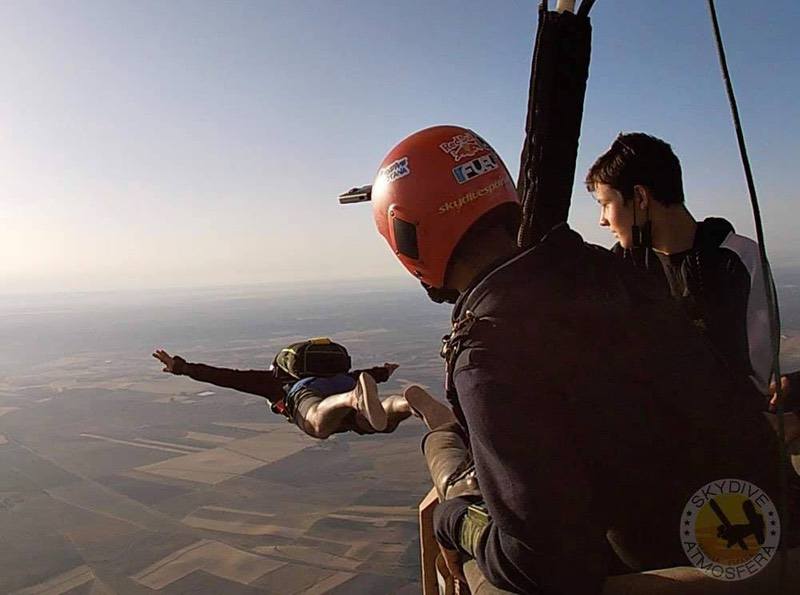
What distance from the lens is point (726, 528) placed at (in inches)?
52.6

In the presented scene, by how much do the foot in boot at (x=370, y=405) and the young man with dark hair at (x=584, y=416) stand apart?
1320 millimetres

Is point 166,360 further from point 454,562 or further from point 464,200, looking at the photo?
point 464,200

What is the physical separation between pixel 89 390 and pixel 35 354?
2573 inches

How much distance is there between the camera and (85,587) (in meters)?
42.8

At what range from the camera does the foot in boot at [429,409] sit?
2.21 m

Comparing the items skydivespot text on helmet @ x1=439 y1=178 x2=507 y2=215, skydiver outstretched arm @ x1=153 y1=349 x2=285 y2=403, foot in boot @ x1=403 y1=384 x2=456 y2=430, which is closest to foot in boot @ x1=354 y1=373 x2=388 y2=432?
foot in boot @ x1=403 y1=384 x2=456 y2=430

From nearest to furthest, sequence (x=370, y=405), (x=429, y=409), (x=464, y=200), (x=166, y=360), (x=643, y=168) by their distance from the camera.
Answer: (x=464, y=200) → (x=429, y=409) → (x=643, y=168) → (x=370, y=405) → (x=166, y=360)

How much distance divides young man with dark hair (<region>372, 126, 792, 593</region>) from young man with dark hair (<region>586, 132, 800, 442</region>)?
1.03m

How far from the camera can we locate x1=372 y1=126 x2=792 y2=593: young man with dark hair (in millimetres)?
1216

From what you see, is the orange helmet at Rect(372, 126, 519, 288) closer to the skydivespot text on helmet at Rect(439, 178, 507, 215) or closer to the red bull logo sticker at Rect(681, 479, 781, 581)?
the skydivespot text on helmet at Rect(439, 178, 507, 215)

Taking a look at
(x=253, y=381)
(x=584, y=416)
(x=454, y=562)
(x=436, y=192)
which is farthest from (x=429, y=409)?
(x=253, y=381)

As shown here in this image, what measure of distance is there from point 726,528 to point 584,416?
387 millimetres

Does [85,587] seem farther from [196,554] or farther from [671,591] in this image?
[671,591]

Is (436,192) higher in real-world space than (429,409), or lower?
higher
